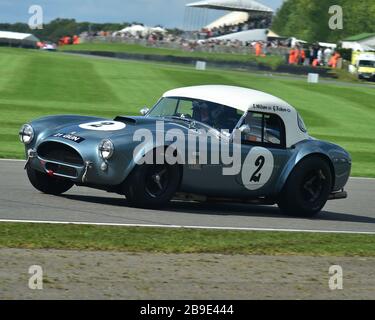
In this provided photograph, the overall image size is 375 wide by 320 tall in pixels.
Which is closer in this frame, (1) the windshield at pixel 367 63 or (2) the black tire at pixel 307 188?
(2) the black tire at pixel 307 188

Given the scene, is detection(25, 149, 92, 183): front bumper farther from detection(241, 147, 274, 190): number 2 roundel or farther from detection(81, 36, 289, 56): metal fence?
detection(81, 36, 289, 56): metal fence

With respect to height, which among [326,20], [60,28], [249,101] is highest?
[326,20]

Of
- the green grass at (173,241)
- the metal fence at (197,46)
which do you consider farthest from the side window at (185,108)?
the metal fence at (197,46)

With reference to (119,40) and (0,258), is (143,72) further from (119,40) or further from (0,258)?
(119,40)

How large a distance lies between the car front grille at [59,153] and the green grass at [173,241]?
1.43m

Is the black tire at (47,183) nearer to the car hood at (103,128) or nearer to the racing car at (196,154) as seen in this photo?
the racing car at (196,154)

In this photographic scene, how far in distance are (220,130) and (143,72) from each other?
3166cm

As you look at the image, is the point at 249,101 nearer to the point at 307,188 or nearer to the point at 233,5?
the point at 307,188

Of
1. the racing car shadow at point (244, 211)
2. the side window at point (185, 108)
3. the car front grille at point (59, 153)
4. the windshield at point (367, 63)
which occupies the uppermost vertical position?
the side window at point (185, 108)

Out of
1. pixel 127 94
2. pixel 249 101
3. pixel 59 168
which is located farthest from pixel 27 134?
pixel 127 94

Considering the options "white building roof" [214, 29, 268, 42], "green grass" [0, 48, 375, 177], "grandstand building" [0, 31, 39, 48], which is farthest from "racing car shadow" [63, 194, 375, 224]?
"white building roof" [214, 29, 268, 42]

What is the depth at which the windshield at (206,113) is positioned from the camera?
35.9 ft

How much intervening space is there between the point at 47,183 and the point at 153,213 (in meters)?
1.66

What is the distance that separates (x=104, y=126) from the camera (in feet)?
34.2
